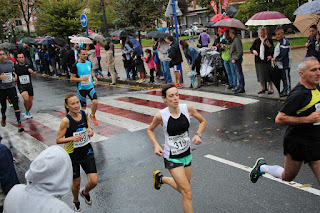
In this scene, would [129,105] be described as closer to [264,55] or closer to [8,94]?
[8,94]

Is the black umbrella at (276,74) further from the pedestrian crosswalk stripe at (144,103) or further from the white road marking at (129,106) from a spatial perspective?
the white road marking at (129,106)

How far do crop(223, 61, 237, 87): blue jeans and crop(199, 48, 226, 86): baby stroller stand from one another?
2.31 ft

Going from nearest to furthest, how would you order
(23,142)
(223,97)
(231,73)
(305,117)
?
1. (305,117)
2. (23,142)
3. (223,97)
4. (231,73)

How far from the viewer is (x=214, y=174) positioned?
19.9ft

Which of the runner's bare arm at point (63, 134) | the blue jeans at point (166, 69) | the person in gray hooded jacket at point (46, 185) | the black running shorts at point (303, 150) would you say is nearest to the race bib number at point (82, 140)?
the runner's bare arm at point (63, 134)

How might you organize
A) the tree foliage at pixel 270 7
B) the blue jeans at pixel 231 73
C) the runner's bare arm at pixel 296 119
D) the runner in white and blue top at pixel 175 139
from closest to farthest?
the runner's bare arm at pixel 296 119, the runner in white and blue top at pixel 175 139, the blue jeans at pixel 231 73, the tree foliage at pixel 270 7

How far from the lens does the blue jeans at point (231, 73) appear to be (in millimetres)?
12496

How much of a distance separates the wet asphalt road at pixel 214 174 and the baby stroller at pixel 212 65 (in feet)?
12.5

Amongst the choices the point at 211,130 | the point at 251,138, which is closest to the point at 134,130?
the point at 211,130

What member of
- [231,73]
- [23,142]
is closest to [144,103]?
[231,73]

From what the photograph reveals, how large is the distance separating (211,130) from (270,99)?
341 cm

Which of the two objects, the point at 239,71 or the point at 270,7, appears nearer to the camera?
the point at 239,71

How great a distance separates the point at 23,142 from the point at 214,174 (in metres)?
5.27

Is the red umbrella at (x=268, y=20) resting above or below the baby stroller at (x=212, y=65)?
→ above
